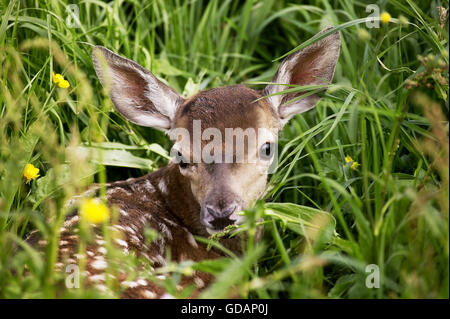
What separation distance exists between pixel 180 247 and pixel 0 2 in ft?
6.59

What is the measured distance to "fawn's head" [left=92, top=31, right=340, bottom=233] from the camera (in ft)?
10.2

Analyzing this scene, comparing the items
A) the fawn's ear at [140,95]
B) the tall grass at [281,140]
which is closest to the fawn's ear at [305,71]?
the tall grass at [281,140]

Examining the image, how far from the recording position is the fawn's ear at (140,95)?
359 centimetres

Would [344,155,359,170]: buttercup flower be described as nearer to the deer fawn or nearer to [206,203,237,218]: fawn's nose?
the deer fawn

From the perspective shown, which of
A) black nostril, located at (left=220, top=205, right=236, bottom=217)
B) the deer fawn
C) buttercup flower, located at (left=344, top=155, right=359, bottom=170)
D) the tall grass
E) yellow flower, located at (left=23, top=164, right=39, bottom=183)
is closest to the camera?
the tall grass

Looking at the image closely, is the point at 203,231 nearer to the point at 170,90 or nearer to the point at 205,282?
the point at 205,282

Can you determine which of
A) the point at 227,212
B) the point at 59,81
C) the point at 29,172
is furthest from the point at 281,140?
the point at 29,172

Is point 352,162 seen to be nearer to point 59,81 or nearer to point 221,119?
point 221,119

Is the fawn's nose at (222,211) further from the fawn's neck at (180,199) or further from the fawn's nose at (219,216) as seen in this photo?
the fawn's neck at (180,199)

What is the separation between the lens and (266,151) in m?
3.32

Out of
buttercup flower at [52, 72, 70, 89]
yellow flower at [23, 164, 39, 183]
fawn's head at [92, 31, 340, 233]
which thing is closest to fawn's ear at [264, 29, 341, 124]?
fawn's head at [92, 31, 340, 233]

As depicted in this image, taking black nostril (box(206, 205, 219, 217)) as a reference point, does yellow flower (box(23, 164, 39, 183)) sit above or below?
above

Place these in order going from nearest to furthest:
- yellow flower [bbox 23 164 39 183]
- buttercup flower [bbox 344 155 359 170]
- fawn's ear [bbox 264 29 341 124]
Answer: buttercup flower [bbox 344 155 359 170], yellow flower [bbox 23 164 39 183], fawn's ear [bbox 264 29 341 124]

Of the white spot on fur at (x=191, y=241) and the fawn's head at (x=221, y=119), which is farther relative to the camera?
the white spot on fur at (x=191, y=241)
